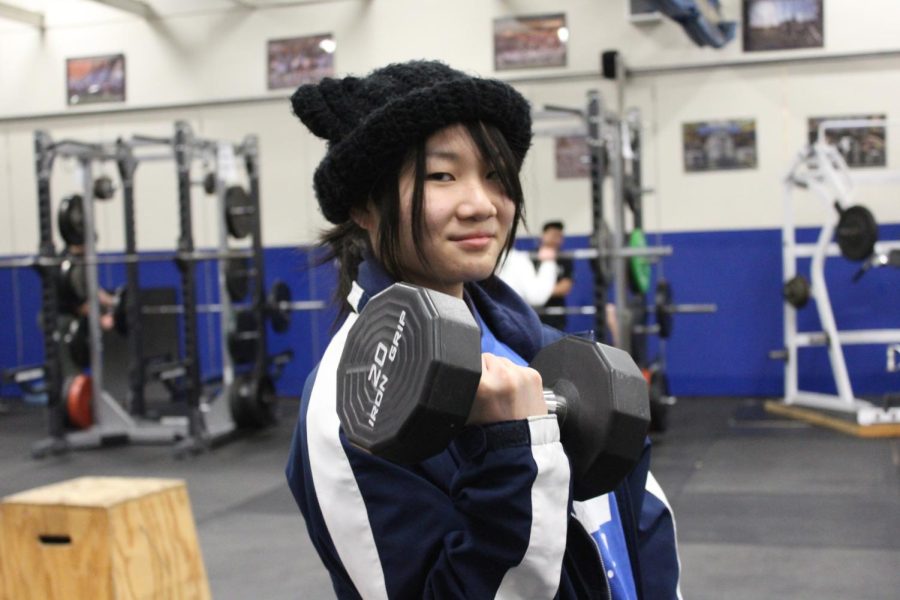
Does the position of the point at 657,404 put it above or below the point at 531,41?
below

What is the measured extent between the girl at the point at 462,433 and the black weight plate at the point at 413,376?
0.05 m

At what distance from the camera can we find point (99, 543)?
2316 millimetres

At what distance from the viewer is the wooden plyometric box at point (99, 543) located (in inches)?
91.2

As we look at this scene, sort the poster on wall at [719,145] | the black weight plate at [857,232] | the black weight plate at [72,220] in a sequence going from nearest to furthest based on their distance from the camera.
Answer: the black weight plate at [857,232] → the black weight plate at [72,220] → the poster on wall at [719,145]

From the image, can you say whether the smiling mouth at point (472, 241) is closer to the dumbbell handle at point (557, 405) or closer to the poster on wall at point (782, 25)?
the dumbbell handle at point (557, 405)

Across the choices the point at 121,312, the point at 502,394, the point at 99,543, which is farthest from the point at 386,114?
the point at 121,312

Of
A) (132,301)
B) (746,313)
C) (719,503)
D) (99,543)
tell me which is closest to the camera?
(99,543)

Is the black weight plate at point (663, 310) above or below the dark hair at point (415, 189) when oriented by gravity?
below

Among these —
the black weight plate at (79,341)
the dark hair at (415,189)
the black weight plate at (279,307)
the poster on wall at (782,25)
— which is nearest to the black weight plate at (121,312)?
the black weight plate at (79,341)

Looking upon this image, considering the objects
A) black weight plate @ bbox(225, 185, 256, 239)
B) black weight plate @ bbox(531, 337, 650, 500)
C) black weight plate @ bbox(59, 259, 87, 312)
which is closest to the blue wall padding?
black weight plate @ bbox(225, 185, 256, 239)

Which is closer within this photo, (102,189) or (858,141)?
(102,189)

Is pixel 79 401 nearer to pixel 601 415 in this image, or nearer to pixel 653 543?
pixel 653 543

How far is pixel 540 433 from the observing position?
30.0 inches

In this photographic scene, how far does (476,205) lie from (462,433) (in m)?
0.25
